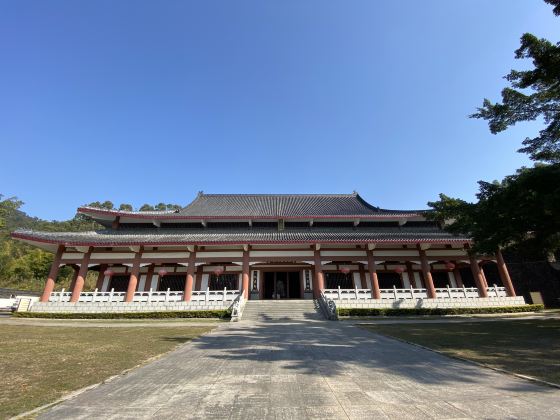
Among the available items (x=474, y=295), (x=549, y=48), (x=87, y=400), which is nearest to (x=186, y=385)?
(x=87, y=400)

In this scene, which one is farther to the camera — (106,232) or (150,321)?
(106,232)

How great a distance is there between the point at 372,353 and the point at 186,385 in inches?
197

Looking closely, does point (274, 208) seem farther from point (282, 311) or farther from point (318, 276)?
point (282, 311)

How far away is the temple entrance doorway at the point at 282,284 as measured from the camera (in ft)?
74.6

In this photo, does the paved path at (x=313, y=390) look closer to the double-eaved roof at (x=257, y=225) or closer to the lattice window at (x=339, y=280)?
the double-eaved roof at (x=257, y=225)

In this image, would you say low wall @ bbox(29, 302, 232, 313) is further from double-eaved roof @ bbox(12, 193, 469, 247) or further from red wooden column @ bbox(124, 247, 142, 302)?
→ double-eaved roof @ bbox(12, 193, 469, 247)

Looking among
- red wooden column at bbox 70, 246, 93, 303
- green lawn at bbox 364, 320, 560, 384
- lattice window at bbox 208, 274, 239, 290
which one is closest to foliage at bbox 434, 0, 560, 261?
green lawn at bbox 364, 320, 560, 384

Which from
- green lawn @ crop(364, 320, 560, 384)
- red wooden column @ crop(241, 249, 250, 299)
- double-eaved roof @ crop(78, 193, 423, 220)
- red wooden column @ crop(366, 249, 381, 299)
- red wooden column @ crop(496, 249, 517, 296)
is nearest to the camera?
green lawn @ crop(364, 320, 560, 384)

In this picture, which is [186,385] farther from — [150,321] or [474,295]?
[474,295]

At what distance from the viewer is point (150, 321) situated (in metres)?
15.9

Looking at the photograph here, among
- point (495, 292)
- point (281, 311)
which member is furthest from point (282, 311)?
point (495, 292)

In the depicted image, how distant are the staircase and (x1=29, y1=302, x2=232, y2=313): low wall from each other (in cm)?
180

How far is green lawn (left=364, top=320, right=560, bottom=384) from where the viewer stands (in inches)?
228

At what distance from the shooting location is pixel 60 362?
645cm
